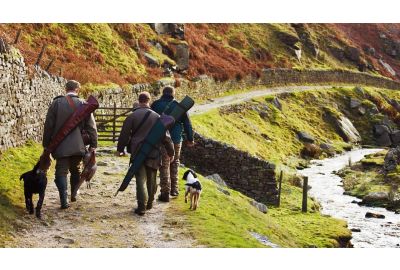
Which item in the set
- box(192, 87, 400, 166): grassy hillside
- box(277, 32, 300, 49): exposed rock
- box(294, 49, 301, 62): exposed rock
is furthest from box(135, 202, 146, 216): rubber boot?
box(294, 49, 301, 62): exposed rock

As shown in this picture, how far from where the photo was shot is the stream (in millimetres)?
18703

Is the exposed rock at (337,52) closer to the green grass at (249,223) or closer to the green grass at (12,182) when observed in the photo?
the green grass at (249,223)

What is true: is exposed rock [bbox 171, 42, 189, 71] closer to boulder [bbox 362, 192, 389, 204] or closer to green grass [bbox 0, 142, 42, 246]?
boulder [bbox 362, 192, 389, 204]

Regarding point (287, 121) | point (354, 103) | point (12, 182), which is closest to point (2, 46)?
point (12, 182)

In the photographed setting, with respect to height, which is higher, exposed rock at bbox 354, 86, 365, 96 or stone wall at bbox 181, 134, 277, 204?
exposed rock at bbox 354, 86, 365, 96

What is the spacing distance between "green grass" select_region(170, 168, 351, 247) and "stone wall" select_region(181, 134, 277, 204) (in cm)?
106

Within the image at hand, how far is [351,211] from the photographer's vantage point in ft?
76.8

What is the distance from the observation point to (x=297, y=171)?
34.1 meters

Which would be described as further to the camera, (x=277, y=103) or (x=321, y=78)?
(x=321, y=78)

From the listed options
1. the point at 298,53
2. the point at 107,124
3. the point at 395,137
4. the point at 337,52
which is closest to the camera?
the point at 107,124

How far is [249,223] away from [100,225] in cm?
435

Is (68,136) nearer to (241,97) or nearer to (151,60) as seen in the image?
(151,60)

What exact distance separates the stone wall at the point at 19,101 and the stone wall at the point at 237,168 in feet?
21.9

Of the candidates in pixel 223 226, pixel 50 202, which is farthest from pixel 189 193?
pixel 50 202
